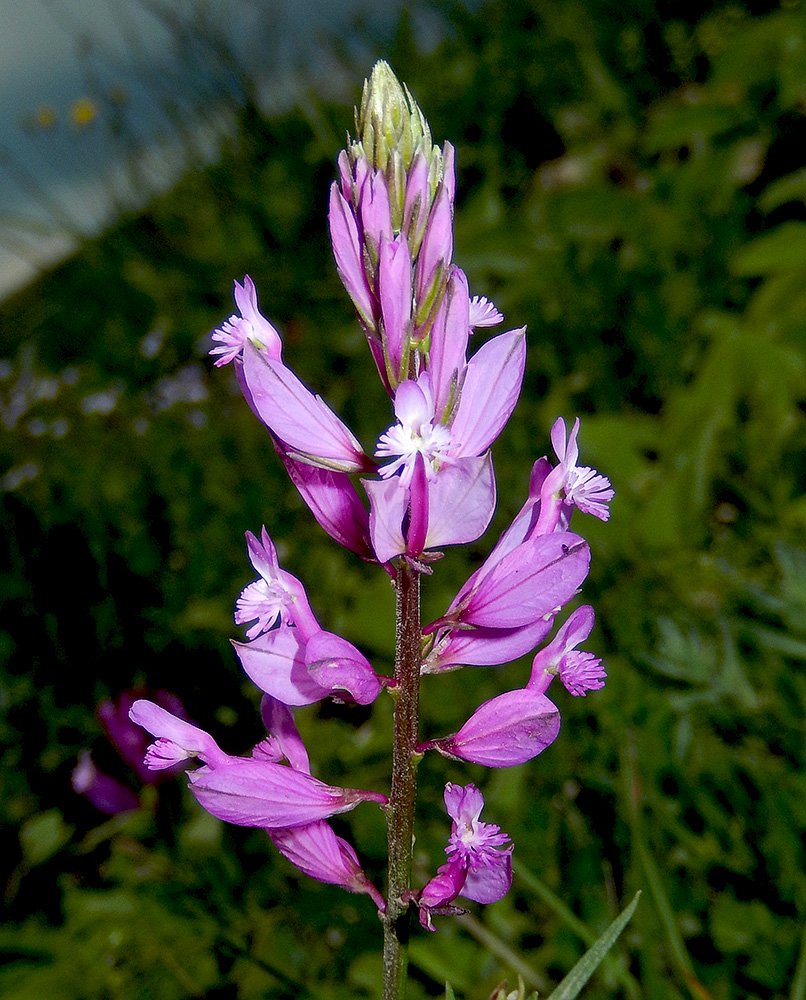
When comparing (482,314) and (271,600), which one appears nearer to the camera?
(271,600)

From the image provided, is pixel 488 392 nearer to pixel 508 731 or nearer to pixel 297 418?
pixel 297 418


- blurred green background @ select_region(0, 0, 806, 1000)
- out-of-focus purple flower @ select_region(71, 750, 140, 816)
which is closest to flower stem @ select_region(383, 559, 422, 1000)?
blurred green background @ select_region(0, 0, 806, 1000)

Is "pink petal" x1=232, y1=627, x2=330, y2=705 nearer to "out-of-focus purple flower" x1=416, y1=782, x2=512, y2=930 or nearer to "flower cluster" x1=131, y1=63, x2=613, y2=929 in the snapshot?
"flower cluster" x1=131, y1=63, x2=613, y2=929

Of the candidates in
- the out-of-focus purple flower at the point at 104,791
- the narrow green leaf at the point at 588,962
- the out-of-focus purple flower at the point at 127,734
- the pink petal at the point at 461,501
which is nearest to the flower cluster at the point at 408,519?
the pink petal at the point at 461,501

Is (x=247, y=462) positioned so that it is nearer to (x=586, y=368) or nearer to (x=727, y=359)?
(x=586, y=368)

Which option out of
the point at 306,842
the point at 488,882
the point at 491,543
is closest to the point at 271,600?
the point at 306,842

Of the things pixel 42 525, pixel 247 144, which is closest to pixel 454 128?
pixel 247 144
